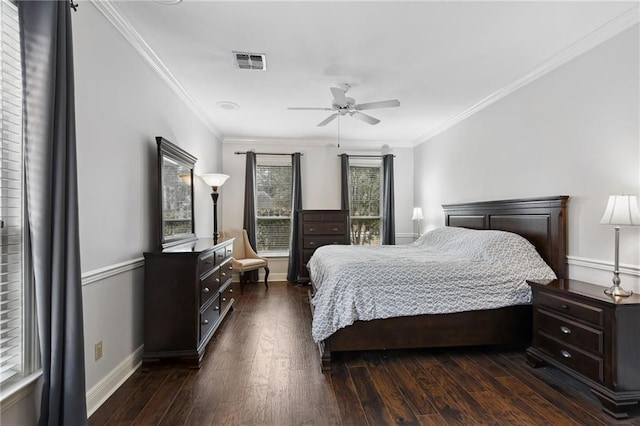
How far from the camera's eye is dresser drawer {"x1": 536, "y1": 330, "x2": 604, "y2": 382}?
84.4 inches

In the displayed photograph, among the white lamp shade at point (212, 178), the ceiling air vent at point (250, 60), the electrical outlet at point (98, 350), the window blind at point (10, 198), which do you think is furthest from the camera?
the white lamp shade at point (212, 178)

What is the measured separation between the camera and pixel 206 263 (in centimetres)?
300

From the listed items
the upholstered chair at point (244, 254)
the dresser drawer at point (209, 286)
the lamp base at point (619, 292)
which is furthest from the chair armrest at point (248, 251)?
the lamp base at point (619, 292)

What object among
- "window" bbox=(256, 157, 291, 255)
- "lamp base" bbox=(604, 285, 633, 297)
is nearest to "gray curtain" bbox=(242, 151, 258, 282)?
"window" bbox=(256, 157, 291, 255)

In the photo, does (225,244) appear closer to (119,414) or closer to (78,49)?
(119,414)

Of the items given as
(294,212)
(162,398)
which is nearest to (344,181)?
(294,212)

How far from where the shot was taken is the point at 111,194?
7.54ft

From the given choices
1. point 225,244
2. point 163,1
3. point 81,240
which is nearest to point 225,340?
point 225,244

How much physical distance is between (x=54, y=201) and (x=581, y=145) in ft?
12.4

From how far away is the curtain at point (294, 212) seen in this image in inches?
233

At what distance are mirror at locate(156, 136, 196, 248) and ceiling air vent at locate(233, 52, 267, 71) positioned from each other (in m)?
0.99

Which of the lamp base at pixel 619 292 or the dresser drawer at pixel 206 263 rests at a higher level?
the dresser drawer at pixel 206 263

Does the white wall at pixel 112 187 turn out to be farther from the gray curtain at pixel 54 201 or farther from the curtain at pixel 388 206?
the curtain at pixel 388 206

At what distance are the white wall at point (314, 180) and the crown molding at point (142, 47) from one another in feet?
5.92
